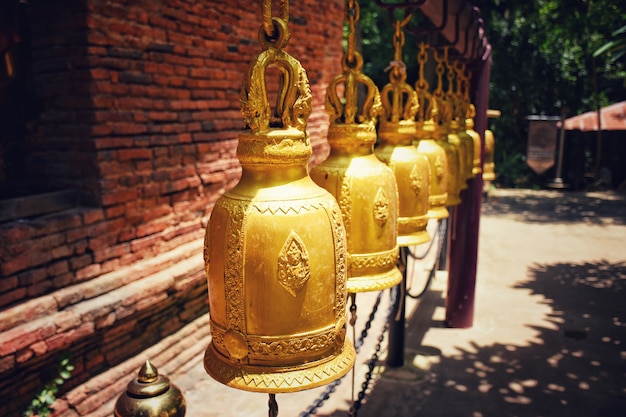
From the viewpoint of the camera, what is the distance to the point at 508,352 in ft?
17.2

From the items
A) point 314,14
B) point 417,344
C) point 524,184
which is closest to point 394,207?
point 417,344

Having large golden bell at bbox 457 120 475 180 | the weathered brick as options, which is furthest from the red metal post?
the weathered brick

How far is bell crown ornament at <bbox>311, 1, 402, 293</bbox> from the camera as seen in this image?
1523mm

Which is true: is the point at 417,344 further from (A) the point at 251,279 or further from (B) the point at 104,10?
(A) the point at 251,279

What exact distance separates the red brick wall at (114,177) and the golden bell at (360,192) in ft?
7.54

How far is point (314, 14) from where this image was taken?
628cm

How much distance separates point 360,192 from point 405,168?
44cm

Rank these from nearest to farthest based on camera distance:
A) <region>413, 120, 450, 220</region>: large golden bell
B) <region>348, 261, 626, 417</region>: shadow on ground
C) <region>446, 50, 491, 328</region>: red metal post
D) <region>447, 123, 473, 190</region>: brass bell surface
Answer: <region>413, 120, 450, 220</region>: large golden bell < <region>447, 123, 473, 190</region>: brass bell surface < <region>348, 261, 626, 417</region>: shadow on ground < <region>446, 50, 491, 328</region>: red metal post

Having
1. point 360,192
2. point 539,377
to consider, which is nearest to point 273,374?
point 360,192

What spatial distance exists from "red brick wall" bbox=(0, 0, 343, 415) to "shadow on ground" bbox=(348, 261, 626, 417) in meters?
2.02

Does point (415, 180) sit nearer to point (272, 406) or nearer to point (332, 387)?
point (272, 406)

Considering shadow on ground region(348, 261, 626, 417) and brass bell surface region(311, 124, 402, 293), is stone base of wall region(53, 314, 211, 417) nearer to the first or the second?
shadow on ground region(348, 261, 626, 417)

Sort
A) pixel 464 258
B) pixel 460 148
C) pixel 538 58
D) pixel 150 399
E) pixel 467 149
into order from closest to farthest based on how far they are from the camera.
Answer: pixel 150 399 → pixel 460 148 → pixel 467 149 → pixel 464 258 → pixel 538 58

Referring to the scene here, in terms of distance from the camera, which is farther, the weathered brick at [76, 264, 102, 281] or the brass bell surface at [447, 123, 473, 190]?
the weathered brick at [76, 264, 102, 281]
